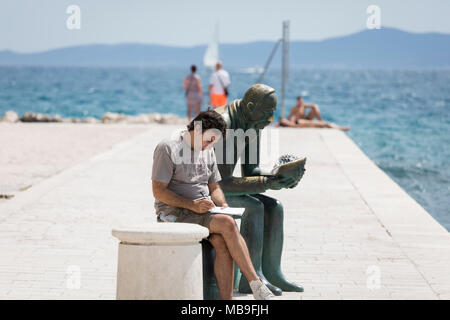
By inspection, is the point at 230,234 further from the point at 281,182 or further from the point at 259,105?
the point at 259,105

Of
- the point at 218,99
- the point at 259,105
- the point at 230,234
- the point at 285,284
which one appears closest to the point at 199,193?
the point at 230,234

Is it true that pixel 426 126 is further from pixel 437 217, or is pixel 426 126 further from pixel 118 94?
pixel 118 94

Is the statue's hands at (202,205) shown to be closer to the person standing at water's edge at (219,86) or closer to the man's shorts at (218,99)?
the person standing at water's edge at (219,86)

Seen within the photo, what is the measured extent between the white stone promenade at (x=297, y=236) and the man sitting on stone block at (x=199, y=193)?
406 mm

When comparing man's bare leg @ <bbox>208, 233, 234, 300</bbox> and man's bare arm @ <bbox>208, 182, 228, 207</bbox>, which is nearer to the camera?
man's bare leg @ <bbox>208, 233, 234, 300</bbox>

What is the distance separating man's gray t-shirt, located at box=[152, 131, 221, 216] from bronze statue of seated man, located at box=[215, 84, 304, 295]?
326mm

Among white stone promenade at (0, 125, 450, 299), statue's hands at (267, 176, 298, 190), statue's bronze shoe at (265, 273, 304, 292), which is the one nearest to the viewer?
statue's hands at (267, 176, 298, 190)

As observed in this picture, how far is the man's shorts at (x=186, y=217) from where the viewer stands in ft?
17.4

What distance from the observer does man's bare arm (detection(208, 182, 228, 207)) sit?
5.64 meters

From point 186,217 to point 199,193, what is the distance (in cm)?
22

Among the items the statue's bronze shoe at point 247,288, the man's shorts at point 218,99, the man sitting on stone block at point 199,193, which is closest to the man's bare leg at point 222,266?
the man sitting on stone block at point 199,193

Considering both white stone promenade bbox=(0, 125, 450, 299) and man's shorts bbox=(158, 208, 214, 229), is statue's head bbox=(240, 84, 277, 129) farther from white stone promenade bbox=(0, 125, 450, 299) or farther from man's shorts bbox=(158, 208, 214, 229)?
white stone promenade bbox=(0, 125, 450, 299)

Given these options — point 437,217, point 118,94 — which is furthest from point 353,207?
point 118,94

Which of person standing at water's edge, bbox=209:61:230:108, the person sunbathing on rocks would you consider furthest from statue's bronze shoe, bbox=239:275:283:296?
the person sunbathing on rocks
